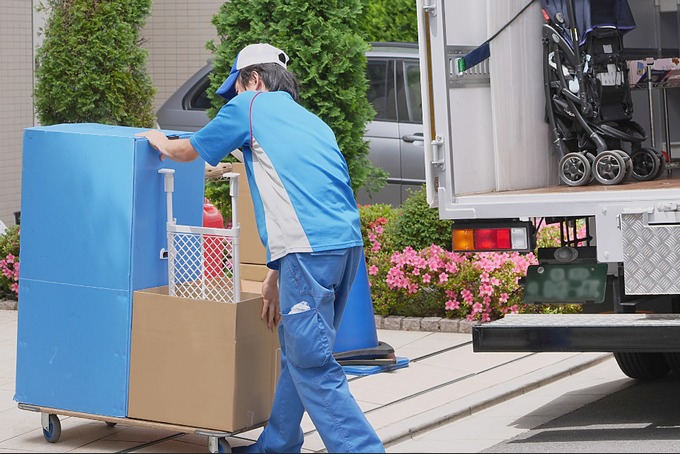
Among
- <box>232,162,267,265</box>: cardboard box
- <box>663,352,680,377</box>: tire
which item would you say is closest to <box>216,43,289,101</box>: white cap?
<box>232,162,267,265</box>: cardboard box

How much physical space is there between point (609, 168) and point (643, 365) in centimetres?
116

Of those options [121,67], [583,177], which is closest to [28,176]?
[583,177]

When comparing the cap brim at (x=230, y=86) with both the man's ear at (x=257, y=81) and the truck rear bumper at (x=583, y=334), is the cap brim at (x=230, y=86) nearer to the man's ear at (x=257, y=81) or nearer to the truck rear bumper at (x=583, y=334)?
the man's ear at (x=257, y=81)

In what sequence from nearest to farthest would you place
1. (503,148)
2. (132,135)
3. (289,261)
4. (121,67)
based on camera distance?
1. (289,261)
2. (132,135)
3. (503,148)
4. (121,67)

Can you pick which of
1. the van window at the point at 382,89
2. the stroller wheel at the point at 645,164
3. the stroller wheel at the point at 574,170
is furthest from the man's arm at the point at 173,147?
the van window at the point at 382,89

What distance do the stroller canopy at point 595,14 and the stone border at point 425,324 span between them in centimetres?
201

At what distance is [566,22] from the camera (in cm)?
789

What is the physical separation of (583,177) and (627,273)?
1.42m

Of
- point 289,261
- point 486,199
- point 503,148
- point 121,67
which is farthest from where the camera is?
point 121,67

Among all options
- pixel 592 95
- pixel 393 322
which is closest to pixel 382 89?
pixel 393 322

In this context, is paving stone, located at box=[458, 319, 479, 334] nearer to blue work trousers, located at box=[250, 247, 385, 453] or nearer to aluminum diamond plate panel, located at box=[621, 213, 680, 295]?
aluminum diamond plate panel, located at box=[621, 213, 680, 295]

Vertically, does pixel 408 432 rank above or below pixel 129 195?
below

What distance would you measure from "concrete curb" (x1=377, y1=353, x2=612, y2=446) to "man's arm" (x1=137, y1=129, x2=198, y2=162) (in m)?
1.63

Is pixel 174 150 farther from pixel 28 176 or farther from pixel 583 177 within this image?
pixel 583 177
